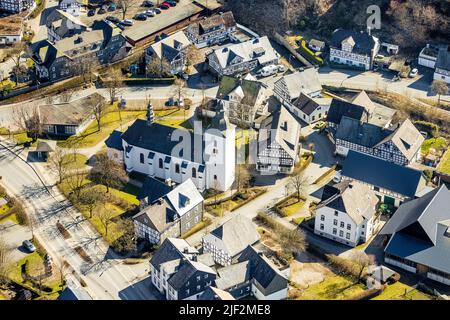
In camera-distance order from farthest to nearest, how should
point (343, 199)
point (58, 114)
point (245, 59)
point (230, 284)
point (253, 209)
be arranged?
point (245, 59), point (58, 114), point (253, 209), point (343, 199), point (230, 284)

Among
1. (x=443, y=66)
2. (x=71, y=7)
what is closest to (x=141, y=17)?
(x=71, y=7)

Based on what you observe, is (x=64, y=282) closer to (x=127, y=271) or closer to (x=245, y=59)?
(x=127, y=271)

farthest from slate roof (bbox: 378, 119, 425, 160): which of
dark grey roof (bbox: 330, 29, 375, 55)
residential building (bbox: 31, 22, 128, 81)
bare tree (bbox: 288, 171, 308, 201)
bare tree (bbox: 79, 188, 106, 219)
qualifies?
residential building (bbox: 31, 22, 128, 81)

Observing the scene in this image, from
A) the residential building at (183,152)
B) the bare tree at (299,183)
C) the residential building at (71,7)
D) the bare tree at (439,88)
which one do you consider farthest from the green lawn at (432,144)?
the residential building at (71,7)

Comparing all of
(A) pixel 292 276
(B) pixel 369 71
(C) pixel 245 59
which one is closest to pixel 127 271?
(A) pixel 292 276

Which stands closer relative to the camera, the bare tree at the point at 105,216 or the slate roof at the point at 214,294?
the slate roof at the point at 214,294

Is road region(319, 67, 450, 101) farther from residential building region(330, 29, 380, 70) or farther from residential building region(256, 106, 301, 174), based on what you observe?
residential building region(256, 106, 301, 174)

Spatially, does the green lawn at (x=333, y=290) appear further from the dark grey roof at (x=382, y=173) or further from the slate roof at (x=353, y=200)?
the dark grey roof at (x=382, y=173)
